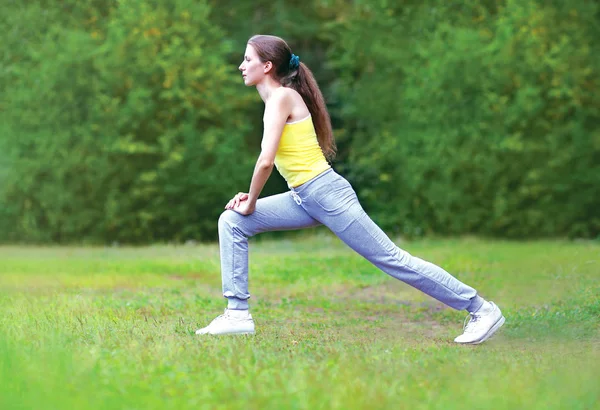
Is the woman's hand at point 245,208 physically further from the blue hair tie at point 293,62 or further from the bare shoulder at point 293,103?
the blue hair tie at point 293,62

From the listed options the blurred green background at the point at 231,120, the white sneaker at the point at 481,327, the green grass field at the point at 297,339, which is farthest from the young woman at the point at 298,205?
the blurred green background at the point at 231,120

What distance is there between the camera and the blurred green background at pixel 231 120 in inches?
646

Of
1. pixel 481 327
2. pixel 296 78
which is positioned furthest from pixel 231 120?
pixel 481 327

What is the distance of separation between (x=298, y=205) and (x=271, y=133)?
58cm

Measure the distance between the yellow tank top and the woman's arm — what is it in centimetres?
11

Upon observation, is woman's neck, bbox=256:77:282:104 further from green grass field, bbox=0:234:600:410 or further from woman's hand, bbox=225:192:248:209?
green grass field, bbox=0:234:600:410

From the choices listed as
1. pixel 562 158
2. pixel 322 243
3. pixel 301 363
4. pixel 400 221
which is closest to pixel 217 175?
pixel 322 243

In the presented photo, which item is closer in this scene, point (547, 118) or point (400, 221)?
point (547, 118)

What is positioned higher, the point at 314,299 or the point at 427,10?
the point at 427,10

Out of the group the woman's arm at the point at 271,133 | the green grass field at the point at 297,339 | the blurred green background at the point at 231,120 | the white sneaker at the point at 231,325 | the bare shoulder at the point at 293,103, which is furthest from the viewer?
the blurred green background at the point at 231,120

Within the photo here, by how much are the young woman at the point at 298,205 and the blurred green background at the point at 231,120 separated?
10.6 metres

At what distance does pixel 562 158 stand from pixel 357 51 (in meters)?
4.96

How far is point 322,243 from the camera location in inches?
665

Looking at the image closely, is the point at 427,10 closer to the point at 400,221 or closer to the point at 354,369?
the point at 400,221
